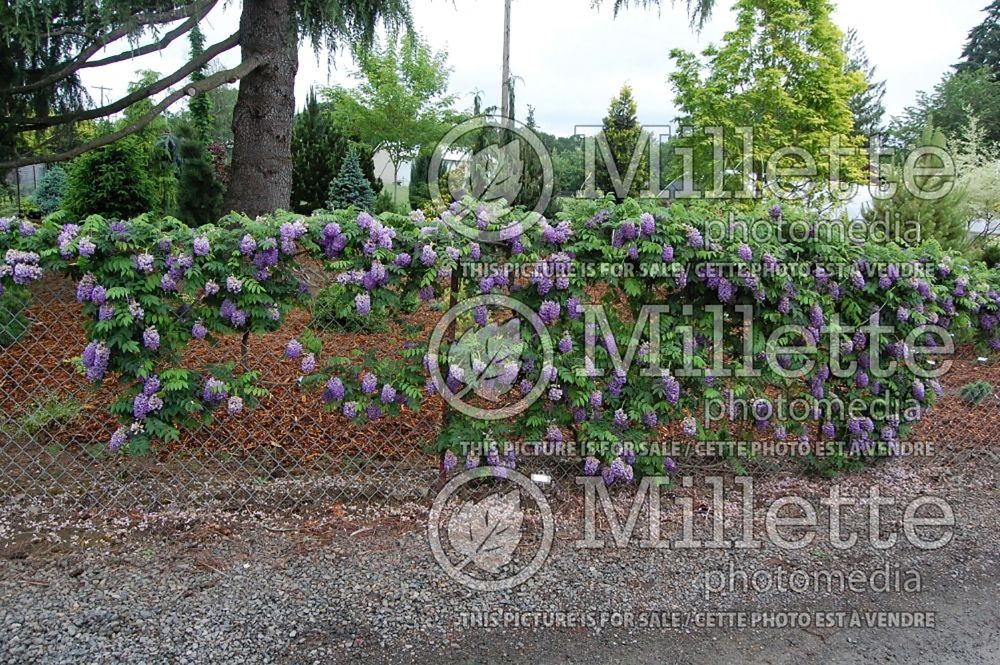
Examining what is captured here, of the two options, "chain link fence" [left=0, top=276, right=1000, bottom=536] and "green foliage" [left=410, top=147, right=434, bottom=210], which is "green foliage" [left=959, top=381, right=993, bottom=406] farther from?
"green foliage" [left=410, top=147, right=434, bottom=210]

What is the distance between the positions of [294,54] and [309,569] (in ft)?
14.3

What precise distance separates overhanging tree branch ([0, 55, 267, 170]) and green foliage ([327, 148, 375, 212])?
14.4 ft

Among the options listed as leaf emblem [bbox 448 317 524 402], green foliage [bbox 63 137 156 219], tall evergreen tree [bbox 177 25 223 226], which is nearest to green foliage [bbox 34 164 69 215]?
tall evergreen tree [bbox 177 25 223 226]

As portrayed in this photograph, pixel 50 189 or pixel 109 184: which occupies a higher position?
pixel 50 189

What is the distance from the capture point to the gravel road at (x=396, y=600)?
7.11 feet

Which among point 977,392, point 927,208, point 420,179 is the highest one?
point 420,179

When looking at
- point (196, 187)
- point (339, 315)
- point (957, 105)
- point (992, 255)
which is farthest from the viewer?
point (957, 105)

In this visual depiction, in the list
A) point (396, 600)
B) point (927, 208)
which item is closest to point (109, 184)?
point (396, 600)

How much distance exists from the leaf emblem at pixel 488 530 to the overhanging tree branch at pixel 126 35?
3.96 meters

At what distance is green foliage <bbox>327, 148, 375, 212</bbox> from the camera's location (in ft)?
31.9

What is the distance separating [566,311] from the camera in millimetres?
3064

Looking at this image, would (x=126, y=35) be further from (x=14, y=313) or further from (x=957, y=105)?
(x=957, y=105)

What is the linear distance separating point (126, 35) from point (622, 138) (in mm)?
16327

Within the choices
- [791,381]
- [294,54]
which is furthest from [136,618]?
[294,54]
